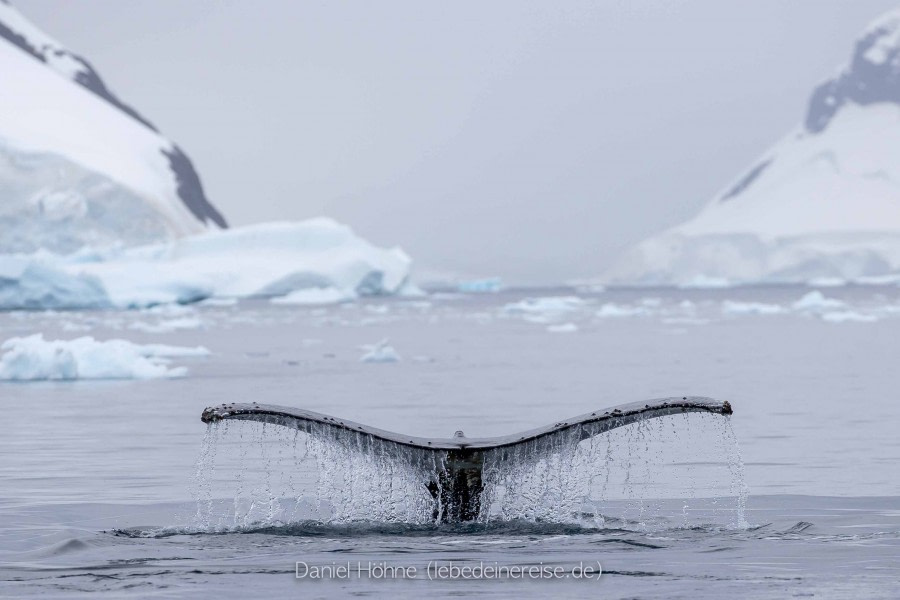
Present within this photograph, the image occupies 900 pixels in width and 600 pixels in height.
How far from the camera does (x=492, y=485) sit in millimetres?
8555

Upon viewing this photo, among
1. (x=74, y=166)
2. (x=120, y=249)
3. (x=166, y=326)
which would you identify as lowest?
(x=166, y=326)

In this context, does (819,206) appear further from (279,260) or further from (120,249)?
(120,249)

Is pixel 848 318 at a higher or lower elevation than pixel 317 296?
lower

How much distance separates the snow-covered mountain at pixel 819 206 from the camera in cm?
13325

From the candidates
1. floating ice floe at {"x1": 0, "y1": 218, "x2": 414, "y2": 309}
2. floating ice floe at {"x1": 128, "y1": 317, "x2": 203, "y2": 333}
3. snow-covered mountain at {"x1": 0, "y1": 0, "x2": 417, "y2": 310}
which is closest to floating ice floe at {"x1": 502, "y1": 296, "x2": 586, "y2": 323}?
snow-covered mountain at {"x1": 0, "y1": 0, "x2": 417, "y2": 310}

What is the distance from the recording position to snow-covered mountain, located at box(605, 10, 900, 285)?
133250 millimetres

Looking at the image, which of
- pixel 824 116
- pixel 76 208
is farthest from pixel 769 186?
pixel 76 208

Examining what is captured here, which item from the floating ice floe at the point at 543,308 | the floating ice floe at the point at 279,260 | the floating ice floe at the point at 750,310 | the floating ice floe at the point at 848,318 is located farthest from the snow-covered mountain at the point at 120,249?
the floating ice floe at the point at 848,318

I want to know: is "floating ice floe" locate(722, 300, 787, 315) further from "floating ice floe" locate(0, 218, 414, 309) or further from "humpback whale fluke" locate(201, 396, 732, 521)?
"humpback whale fluke" locate(201, 396, 732, 521)

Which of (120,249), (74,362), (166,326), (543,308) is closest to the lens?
(74,362)

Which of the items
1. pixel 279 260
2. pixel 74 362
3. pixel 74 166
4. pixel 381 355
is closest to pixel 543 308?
pixel 279 260

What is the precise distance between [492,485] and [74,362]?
18.1 m

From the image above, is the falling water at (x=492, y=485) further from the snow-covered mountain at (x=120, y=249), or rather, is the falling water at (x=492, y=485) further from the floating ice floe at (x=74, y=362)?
the snow-covered mountain at (x=120, y=249)

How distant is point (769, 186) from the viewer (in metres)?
166
